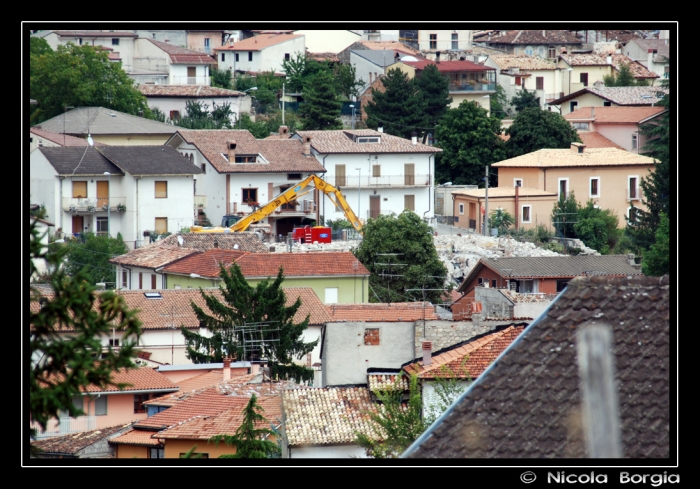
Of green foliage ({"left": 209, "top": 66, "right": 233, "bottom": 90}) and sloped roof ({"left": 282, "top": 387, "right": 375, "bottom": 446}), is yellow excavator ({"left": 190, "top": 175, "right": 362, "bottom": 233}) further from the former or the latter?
sloped roof ({"left": 282, "top": 387, "right": 375, "bottom": 446})

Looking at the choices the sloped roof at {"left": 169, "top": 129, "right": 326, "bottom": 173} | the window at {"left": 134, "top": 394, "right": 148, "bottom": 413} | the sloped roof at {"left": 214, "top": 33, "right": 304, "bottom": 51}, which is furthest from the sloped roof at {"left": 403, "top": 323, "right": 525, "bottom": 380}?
the sloped roof at {"left": 214, "top": 33, "right": 304, "bottom": 51}

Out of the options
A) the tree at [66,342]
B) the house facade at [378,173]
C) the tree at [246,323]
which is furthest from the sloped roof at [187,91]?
the tree at [66,342]

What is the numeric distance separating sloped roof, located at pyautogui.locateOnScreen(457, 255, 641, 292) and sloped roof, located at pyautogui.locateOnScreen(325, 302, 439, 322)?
5.71m

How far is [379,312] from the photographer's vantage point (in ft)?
72.9

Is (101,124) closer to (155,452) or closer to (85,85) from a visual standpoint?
(85,85)

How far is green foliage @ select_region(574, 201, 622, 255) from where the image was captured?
129 ft

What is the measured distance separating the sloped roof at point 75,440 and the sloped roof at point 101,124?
99.2 ft

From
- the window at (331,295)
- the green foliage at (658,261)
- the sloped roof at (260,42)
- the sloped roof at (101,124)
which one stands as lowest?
the window at (331,295)

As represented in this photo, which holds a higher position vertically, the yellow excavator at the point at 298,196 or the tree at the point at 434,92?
the tree at the point at 434,92

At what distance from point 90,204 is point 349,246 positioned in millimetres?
8085

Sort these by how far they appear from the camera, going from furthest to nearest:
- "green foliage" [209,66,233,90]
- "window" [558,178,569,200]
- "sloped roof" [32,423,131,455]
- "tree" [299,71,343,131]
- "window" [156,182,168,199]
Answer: "green foliage" [209,66,233,90]
"tree" [299,71,343,131]
"window" [558,178,569,200]
"window" [156,182,168,199]
"sloped roof" [32,423,131,455]

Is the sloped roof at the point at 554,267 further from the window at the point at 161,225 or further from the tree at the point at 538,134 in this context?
the tree at the point at 538,134

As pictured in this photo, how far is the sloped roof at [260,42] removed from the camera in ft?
196
